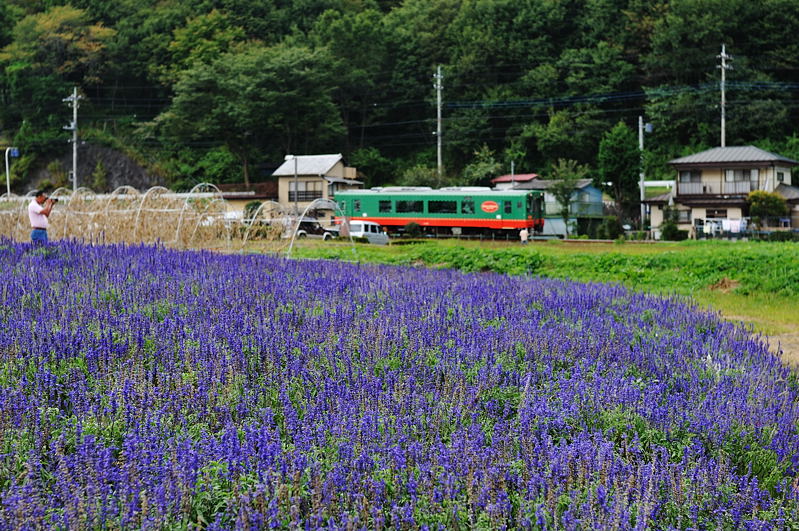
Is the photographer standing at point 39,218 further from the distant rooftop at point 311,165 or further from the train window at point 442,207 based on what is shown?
the distant rooftop at point 311,165

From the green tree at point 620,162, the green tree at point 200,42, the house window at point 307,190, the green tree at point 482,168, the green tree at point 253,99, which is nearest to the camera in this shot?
the green tree at point 620,162

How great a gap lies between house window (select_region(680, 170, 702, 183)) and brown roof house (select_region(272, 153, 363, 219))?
1933 centimetres

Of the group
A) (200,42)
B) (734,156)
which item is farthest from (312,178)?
(734,156)

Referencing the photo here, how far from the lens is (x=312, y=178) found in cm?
4725

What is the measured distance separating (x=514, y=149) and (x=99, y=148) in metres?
28.5

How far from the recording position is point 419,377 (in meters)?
4.34

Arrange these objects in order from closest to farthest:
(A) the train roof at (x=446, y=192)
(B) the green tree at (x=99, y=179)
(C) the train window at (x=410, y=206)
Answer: (A) the train roof at (x=446, y=192) < (C) the train window at (x=410, y=206) < (B) the green tree at (x=99, y=179)

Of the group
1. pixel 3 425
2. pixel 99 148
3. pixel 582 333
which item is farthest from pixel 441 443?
pixel 99 148

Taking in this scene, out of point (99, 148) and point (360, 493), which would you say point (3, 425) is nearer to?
point (360, 493)

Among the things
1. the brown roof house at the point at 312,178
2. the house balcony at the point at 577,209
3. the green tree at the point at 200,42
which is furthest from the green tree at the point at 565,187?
the green tree at the point at 200,42

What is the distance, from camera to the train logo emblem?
34469 mm

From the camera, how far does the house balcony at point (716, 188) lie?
127 feet

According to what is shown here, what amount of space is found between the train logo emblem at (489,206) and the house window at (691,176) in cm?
1161

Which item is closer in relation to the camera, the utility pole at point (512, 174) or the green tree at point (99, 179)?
the utility pole at point (512, 174)
